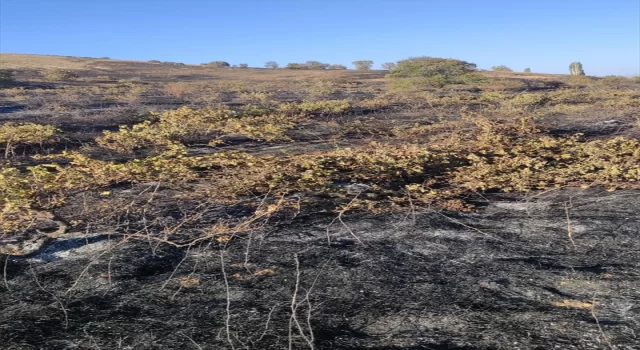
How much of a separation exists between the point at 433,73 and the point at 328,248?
1781cm

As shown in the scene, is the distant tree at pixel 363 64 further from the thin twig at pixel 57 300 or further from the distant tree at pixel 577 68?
the thin twig at pixel 57 300

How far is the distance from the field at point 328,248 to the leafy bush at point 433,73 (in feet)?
41.6

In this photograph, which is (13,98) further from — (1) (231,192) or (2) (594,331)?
(2) (594,331)

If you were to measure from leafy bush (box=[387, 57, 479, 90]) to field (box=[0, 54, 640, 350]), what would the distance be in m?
12.7

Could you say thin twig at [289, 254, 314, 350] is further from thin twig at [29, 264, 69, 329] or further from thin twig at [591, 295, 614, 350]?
thin twig at [591, 295, 614, 350]

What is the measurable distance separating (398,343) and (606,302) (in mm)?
1351

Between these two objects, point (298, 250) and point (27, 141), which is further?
point (27, 141)

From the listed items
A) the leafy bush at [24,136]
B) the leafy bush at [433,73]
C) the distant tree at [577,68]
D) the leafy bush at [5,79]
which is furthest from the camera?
the distant tree at [577,68]

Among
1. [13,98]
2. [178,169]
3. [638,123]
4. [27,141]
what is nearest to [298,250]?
[178,169]

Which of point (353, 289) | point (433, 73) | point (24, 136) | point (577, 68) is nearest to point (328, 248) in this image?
point (353, 289)

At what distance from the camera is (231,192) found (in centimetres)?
550

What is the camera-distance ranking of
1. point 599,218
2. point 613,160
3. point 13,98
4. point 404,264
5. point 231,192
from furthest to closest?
point 13,98
point 613,160
point 231,192
point 599,218
point 404,264

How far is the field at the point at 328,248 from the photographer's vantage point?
305cm

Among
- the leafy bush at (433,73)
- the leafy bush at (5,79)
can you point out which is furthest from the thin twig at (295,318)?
the leafy bush at (5,79)
